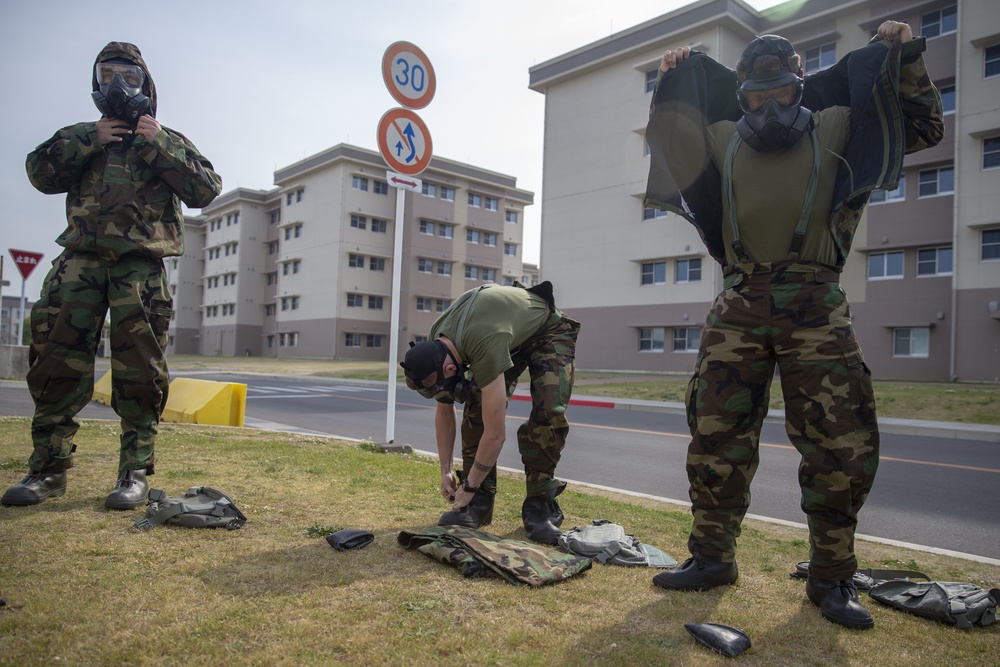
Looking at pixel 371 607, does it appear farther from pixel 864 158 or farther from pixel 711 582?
pixel 864 158

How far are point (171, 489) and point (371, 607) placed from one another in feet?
7.13

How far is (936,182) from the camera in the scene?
25.8 meters

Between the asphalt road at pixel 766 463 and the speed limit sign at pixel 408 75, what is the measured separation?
3761 mm

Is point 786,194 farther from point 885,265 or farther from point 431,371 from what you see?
point 885,265

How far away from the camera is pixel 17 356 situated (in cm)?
1727

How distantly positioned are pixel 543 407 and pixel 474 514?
2.32 ft

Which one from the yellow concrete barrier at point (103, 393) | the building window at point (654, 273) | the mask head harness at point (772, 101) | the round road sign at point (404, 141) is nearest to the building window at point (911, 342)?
the building window at point (654, 273)

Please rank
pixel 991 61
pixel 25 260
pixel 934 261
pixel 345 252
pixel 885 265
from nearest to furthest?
pixel 25 260, pixel 991 61, pixel 934 261, pixel 885 265, pixel 345 252

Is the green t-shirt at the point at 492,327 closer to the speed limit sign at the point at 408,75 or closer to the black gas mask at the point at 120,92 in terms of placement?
the black gas mask at the point at 120,92

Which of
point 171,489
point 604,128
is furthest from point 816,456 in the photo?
point 604,128

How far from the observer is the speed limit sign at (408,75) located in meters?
6.70

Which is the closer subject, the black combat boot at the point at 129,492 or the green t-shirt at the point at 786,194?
the green t-shirt at the point at 786,194

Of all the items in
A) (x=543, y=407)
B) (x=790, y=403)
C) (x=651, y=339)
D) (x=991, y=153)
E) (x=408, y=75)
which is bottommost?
(x=543, y=407)

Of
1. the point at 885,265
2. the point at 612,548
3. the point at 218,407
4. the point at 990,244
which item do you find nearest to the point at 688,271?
the point at 885,265
